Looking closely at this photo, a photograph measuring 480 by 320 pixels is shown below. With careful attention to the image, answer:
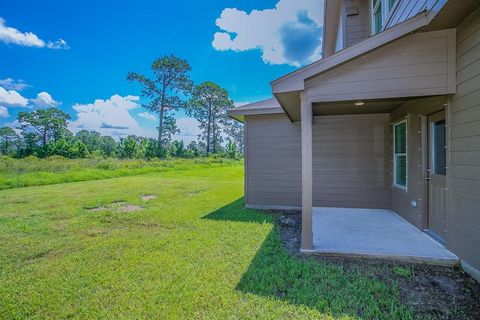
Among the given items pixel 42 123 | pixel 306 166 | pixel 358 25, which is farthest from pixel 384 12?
pixel 42 123

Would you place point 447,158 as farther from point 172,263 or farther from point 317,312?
point 172,263

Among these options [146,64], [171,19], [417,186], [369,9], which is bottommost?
[417,186]

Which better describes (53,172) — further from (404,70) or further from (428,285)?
(428,285)

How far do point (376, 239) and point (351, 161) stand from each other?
2.58 meters

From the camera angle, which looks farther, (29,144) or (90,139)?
(90,139)

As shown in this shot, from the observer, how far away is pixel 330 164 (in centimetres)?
645

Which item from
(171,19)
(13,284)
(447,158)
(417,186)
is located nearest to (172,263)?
(13,284)

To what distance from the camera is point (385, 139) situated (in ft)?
19.8

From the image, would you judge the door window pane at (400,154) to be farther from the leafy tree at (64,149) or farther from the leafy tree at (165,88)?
the leafy tree at (64,149)

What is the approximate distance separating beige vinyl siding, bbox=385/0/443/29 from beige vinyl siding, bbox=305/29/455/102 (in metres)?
0.37

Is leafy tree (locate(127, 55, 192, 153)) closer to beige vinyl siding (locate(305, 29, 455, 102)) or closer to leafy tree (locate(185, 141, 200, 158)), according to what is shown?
leafy tree (locate(185, 141, 200, 158))

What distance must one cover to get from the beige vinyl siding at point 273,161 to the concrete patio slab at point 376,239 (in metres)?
1.30

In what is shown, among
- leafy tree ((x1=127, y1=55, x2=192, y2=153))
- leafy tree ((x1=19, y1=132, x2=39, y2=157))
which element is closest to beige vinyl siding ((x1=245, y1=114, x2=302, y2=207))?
leafy tree ((x1=127, y1=55, x2=192, y2=153))

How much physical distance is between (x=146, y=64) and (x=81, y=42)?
919 cm
